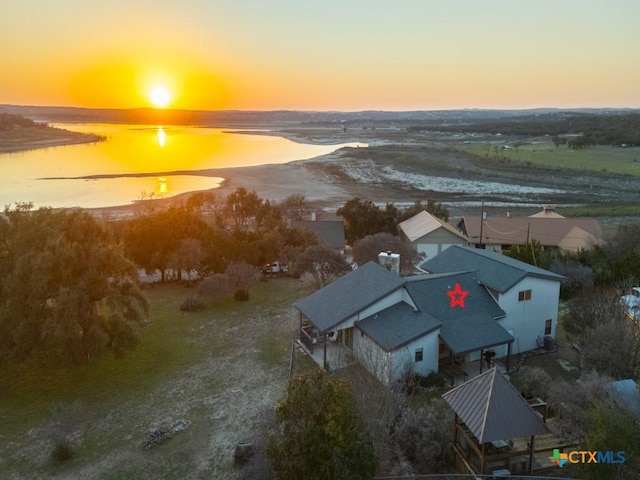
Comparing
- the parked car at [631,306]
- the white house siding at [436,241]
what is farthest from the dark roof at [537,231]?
the parked car at [631,306]

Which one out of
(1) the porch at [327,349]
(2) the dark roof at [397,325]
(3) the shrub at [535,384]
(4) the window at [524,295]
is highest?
(4) the window at [524,295]

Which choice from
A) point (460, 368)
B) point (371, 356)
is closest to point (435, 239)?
point (460, 368)

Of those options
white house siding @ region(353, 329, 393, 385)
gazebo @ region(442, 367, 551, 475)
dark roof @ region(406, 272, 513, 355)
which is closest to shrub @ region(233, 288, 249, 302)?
white house siding @ region(353, 329, 393, 385)

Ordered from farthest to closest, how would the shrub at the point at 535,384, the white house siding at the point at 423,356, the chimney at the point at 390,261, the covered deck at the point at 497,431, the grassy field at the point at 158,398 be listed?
the chimney at the point at 390,261 < the white house siding at the point at 423,356 < the shrub at the point at 535,384 < the grassy field at the point at 158,398 < the covered deck at the point at 497,431

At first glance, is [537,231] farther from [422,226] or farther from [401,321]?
[401,321]

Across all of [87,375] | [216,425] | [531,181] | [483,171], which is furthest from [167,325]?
[483,171]

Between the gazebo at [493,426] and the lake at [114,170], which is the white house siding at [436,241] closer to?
the gazebo at [493,426]
